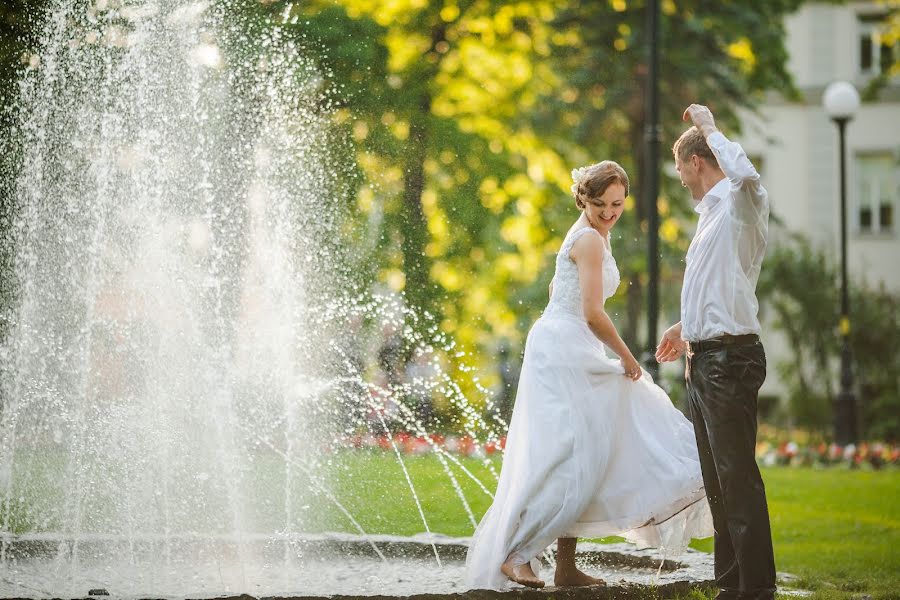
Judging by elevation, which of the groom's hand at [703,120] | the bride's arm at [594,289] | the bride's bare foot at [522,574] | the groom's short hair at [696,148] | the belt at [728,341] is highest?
the groom's hand at [703,120]

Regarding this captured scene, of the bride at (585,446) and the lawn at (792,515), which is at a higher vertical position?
the bride at (585,446)


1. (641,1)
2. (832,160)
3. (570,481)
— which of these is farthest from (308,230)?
(832,160)

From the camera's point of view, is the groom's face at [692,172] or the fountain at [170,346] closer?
the groom's face at [692,172]

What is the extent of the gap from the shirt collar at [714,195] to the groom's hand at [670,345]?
640 mm

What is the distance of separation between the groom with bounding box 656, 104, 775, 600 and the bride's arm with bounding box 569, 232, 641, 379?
1.37 ft

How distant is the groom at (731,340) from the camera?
175 inches

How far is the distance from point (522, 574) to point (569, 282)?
136 cm

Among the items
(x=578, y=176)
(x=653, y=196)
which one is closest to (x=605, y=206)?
(x=578, y=176)

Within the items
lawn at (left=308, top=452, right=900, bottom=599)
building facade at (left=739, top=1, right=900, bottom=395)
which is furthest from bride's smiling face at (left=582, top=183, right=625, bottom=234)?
building facade at (left=739, top=1, right=900, bottom=395)

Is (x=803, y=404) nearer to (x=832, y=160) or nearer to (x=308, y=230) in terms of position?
(x=832, y=160)

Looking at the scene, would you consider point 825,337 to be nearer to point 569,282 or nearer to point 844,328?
point 844,328

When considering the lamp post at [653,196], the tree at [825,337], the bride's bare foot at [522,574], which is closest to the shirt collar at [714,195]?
the bride's bare foot at [522,574]

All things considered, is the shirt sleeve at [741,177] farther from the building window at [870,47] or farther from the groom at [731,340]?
the building window at [870,47]

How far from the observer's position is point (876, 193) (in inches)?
1032
